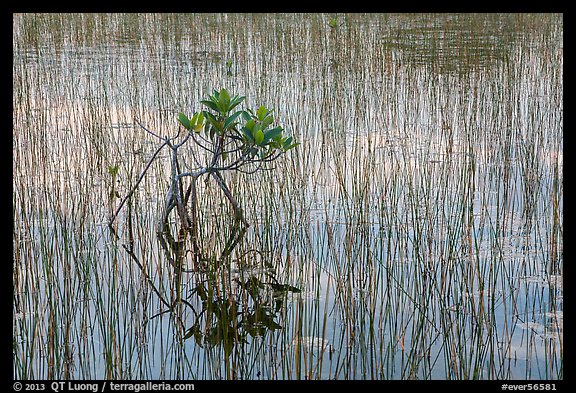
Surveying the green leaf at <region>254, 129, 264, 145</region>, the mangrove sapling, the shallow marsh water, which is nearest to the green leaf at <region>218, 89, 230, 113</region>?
the mangrove sapling

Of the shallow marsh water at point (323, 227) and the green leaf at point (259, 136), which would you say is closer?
the shallow marsh water at point (323, 227)

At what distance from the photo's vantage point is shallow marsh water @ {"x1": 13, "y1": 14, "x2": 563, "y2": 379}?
226cm

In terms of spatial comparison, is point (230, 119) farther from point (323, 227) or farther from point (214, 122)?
point (323, 227)

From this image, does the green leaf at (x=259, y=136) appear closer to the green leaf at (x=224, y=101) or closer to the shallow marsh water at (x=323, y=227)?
the green leaf at (x=224, y=101)

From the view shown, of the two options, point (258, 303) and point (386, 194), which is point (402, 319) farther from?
point (386, 194)

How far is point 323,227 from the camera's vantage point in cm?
309

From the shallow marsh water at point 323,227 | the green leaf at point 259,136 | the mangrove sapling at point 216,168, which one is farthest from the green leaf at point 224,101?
the shallow marsh water at point 323,227

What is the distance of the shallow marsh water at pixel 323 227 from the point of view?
226cm

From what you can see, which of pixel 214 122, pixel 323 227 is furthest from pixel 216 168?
pixel 323 227

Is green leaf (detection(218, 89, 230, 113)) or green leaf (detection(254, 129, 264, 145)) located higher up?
green leaf (detection(218, 89, 230, 113))

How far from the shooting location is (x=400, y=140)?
4289mm

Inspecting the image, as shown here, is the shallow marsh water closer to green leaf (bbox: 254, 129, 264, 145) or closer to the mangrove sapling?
the mangrove sapling

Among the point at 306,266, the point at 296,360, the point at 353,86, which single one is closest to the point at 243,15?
the point at 353,86

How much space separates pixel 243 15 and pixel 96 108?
203 inches
